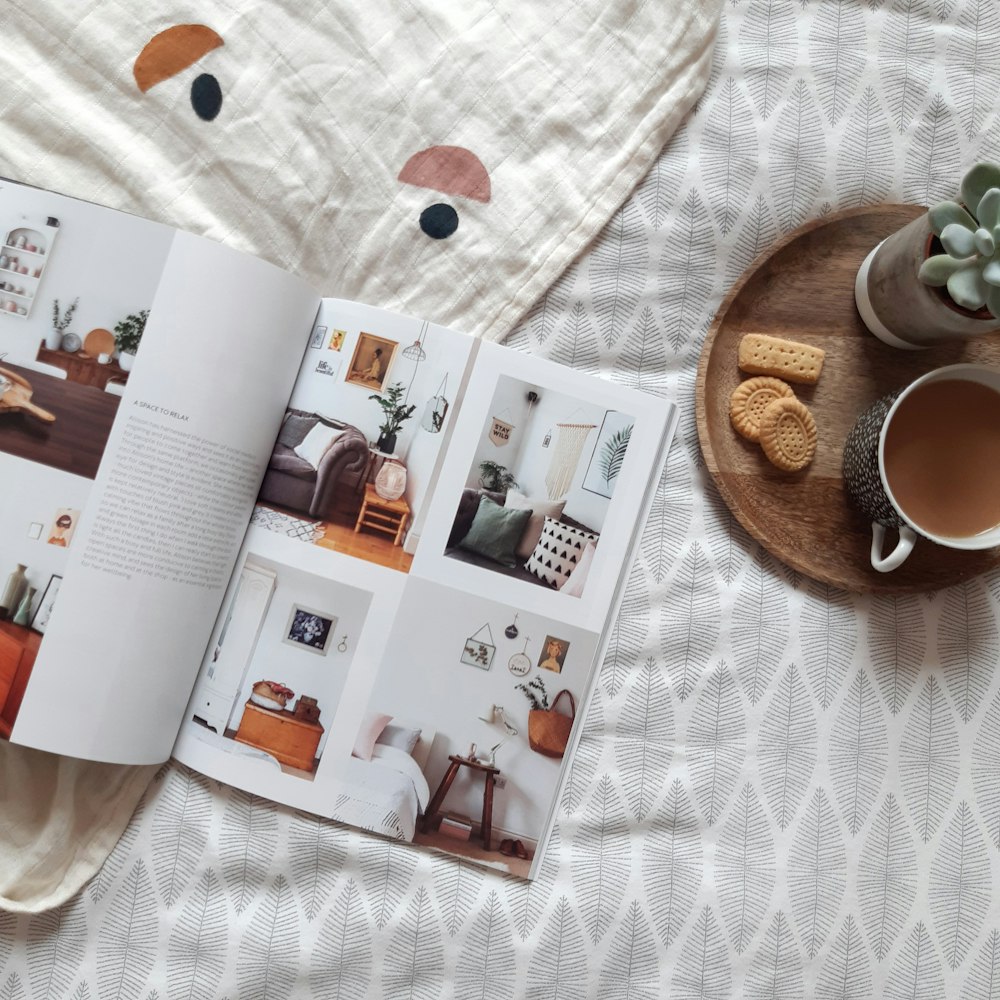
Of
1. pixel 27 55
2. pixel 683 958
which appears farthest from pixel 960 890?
pixel 27 55

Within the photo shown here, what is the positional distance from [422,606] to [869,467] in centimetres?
32

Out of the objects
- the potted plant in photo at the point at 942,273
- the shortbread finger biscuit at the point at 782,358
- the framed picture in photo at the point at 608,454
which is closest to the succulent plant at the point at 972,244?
the potted plant in photo at the point at 942,273

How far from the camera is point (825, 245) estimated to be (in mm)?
617

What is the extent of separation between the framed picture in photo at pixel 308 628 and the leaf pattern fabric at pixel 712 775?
0.40ft

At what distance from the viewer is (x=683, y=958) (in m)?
0.60

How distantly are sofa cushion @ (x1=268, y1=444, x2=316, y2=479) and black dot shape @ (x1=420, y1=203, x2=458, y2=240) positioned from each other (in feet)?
0.63

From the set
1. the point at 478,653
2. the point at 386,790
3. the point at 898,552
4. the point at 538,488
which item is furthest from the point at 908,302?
the point at 386,790

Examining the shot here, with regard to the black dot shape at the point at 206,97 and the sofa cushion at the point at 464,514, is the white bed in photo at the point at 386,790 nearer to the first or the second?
the sofa cushion at the point at 464,514

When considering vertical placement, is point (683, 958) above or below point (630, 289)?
below

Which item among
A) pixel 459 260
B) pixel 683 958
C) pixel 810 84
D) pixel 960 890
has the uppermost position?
pixel 810 84

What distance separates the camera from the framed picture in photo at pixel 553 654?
593 millimetres

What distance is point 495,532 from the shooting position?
0.59 m

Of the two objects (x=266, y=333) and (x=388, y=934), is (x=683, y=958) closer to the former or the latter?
(x=388, y=934)

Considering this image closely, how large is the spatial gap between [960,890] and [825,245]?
0.50 meters
